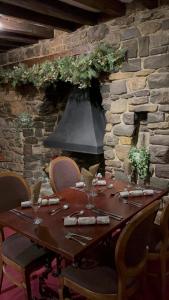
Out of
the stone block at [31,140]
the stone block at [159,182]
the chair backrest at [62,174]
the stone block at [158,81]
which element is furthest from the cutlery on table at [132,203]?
the stone block at [31,140]

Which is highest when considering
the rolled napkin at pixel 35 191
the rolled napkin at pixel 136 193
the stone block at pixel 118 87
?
the stone block at pixel 118 87

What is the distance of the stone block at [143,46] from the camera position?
9.23 ft

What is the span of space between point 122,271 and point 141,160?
1.55m

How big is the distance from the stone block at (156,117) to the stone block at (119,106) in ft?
1.09

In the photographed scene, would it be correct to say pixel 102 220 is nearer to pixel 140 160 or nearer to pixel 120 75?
pixel 140 160

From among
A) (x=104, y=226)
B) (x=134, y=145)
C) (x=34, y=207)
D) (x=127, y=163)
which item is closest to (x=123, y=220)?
(x=104, y=226)

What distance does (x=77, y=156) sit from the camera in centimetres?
445

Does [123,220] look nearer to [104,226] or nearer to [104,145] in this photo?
[104,226]

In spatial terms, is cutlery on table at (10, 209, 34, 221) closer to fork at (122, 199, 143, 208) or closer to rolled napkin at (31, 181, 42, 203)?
rolled napkin at (31, 181, 42, 203)

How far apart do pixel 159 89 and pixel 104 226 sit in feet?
5.22

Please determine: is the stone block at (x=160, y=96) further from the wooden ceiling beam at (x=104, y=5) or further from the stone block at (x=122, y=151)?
the wooden ceiling beam at (x=104, y=5)

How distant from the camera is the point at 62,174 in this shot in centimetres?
303

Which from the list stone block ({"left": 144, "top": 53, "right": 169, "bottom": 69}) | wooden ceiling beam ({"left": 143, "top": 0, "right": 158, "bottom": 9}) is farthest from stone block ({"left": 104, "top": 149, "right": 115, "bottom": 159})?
wooden ceiling beam ({"left": 143, "top": 0, "right": 158, "bottom": 9})

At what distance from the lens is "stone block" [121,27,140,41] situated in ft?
9.42
